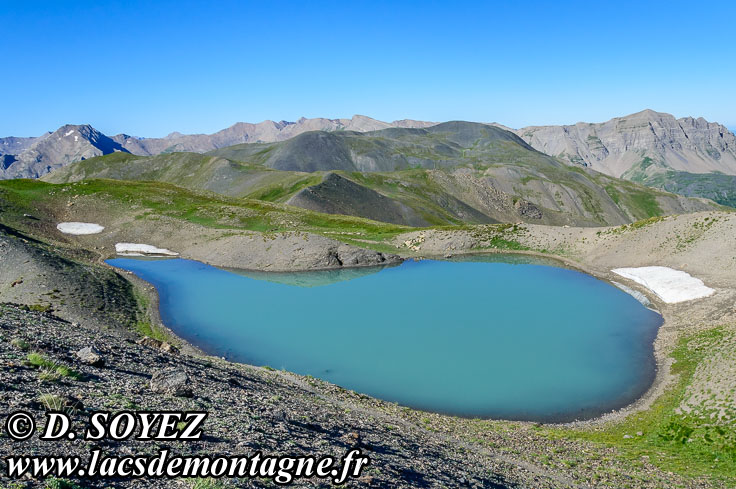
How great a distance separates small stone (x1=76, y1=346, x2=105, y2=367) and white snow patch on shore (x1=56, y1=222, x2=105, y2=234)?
7161cm

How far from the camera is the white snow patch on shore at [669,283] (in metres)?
48.0

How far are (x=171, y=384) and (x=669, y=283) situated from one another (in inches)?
2246

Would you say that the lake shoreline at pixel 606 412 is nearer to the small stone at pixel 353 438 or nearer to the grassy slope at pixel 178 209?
the small stone at pixel 353 438

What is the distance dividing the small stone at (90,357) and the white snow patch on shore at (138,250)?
5809 centimetres

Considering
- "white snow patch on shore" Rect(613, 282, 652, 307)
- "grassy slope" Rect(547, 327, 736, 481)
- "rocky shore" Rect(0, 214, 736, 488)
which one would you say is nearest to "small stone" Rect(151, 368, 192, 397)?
"rocky shore" Rect(0, 214, 736, 488)

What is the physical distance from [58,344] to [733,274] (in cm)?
6378

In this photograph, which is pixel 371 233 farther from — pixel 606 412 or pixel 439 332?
pixel 606 412

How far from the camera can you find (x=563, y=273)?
64312mm

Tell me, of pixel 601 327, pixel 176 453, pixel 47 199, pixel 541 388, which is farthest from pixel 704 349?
pixel 47 199

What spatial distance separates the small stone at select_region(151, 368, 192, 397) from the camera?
655 inches

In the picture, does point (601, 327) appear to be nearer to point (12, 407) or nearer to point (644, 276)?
point (644, 276)

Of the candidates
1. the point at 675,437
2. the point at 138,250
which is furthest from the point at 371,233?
the point at 675,437

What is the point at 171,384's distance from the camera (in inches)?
668

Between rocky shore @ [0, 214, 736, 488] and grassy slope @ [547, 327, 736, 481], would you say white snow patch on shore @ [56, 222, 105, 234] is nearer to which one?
rocky shore @ [0, 214, 736, 488]
